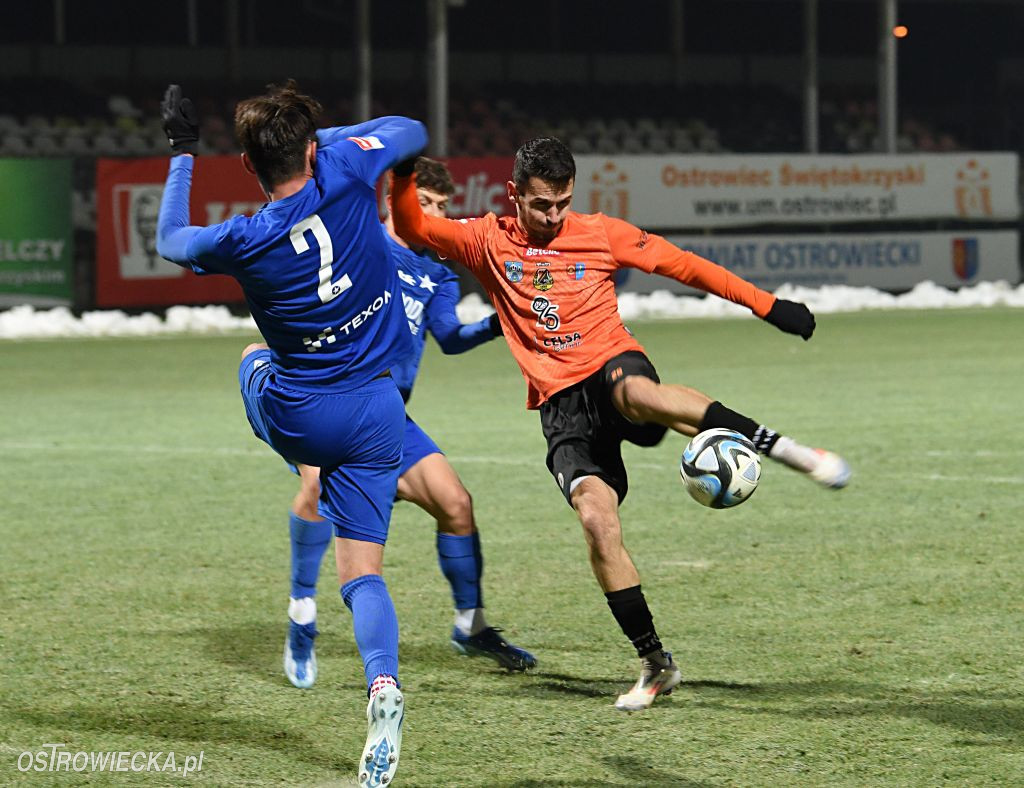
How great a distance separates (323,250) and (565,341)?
4.79 ft

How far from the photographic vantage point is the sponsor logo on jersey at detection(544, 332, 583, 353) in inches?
242

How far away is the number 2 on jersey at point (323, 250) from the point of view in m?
4.86

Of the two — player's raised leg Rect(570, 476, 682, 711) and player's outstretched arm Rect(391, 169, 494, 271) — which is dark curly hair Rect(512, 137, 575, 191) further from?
player's raised leg Rect(570, 476, 682, 711)

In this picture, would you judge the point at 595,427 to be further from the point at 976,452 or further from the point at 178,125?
the point at 976,452

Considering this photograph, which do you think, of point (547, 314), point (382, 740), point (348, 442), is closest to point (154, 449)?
point (547, 314)

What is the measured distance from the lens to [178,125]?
5.12 metres

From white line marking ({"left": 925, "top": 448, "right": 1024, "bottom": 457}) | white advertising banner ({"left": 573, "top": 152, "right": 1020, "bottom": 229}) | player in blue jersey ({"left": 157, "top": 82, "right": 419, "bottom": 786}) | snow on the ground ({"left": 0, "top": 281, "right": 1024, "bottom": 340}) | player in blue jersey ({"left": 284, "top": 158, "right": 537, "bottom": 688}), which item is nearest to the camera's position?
player in blue jersey ({"left": 157, "top": 82, "right": 419, "bottom": 786})

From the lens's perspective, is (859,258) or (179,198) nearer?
(179,198)

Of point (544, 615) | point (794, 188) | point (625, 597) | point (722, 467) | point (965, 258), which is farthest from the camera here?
point (965, 258)

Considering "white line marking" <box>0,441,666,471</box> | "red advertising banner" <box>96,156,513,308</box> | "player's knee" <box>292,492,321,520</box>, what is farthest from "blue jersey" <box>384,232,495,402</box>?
"red advertising banner" <box>96,156,513,308</box>

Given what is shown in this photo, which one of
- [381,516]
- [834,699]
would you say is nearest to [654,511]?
[834,699]

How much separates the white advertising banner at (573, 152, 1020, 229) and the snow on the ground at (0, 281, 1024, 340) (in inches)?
52.1

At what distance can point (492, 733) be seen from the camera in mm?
5375

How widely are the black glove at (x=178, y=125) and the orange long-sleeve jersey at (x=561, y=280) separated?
3.55ft
